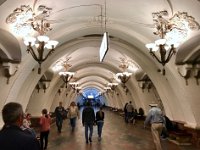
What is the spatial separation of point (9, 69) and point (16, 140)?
6.54m

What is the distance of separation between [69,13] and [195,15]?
136 inches

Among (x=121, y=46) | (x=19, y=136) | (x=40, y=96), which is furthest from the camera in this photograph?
(x=40, y=96)

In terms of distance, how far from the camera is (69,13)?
7738mm

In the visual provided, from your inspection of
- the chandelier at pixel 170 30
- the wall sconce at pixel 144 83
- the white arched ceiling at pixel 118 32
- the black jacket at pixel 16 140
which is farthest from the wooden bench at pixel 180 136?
the black jacket at pixel 16 140

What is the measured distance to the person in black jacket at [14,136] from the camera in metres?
2.01

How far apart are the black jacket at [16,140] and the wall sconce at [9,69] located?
6.33 metres

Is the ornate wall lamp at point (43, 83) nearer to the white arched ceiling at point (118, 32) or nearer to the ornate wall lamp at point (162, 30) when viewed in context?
the white arched ceiling at point (118, 32)

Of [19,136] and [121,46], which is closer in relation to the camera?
[19,136]

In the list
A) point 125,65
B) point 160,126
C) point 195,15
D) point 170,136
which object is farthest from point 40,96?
point 195,15

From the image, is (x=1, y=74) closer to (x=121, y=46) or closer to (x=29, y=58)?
(x=29, y=58)

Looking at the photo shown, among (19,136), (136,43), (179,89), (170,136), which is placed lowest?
(170,136)

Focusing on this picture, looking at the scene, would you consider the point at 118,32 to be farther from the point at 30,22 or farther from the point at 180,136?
the point at 180,136

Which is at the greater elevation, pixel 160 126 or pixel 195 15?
pixel 195 15

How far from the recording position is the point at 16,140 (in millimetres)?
2010
